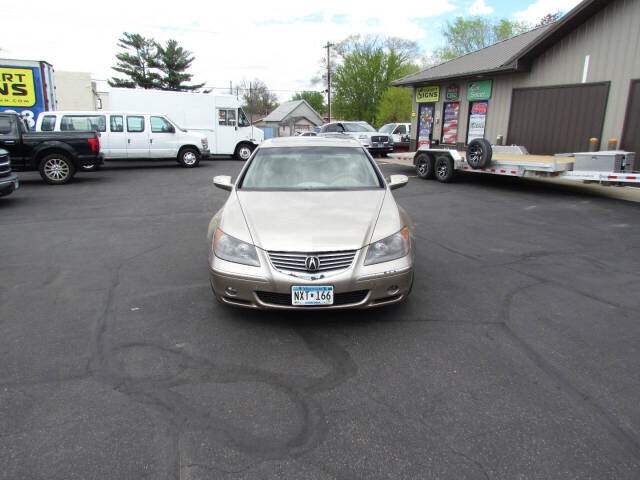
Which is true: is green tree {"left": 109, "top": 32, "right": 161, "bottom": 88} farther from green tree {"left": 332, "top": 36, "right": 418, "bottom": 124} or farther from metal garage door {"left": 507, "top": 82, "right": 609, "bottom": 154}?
metal garage door {"left": 507, "top": 82, "right": 609, "bottom": 154}

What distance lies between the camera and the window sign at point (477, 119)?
58.2ft

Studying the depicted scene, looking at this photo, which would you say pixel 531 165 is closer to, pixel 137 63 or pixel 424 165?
pixel 424 165

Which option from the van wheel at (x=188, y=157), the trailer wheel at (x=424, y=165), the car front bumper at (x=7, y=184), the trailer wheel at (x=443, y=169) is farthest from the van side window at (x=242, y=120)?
the car front bumper at (x=7, y=184)

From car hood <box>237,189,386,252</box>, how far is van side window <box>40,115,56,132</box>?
45.0 ft

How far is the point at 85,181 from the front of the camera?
13297mm

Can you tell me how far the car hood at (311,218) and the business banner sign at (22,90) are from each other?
16.1 meters

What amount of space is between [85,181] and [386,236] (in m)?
12.3

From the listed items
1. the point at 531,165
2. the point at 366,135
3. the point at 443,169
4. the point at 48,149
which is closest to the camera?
the point at 531,165

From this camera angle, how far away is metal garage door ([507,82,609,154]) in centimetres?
1342

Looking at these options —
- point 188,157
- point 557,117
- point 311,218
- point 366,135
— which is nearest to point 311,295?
point 311,218

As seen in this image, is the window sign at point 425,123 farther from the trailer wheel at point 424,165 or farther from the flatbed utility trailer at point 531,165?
the flatbed utility trailer at point 531,165

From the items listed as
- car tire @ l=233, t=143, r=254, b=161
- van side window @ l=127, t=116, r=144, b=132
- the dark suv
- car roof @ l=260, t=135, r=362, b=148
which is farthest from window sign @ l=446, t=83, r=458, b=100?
car roof @ l=260, t=135, r=362, b=148

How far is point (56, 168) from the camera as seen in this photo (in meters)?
12.4

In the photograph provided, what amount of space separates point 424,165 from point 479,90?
5.78 metres
